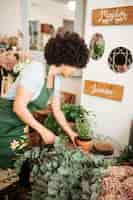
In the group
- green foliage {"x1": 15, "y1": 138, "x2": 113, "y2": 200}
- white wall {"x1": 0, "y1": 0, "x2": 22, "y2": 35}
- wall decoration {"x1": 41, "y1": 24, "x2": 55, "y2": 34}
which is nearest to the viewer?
green foliage {"x1": 15, "y1": 138, "x2": 113, "y2": 200}

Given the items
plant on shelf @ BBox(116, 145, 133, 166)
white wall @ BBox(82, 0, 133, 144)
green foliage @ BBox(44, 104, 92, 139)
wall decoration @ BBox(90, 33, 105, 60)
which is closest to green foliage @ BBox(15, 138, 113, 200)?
plant on shelf @ BBox(116, 145, 133, 166)

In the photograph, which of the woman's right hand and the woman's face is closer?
the woman's right hand

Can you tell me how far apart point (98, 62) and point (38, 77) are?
2.92 ft

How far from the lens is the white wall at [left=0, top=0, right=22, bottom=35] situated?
298cm

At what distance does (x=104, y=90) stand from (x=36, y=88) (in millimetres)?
885

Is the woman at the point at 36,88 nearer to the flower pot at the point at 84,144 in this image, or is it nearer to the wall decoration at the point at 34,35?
the flower pot at the point at 84,144

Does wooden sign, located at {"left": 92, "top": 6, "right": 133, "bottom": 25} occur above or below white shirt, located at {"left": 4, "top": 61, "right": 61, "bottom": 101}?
above

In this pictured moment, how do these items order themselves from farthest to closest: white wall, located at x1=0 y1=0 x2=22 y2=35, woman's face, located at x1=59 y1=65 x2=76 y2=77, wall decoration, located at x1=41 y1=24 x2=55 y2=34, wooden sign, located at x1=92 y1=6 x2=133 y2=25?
white wall, located at x1=0 y1=0 x2=22 y2=35 < wall decoration, located at x1=41 y1=24 x2=55 y2=34 < wooden sign, located at x1=92 y1=6 x2=133 y2=25 < woman's face, located at x1=59 y1=65 x2=76 y2=77

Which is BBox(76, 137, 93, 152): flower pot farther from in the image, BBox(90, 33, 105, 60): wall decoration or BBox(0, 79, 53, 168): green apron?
BBox(90, 33, 105, 60): wall decoration

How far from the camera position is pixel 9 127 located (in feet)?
4.16

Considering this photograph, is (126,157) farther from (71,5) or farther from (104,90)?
(71,5)

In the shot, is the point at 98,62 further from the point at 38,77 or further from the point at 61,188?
the point at 61,188

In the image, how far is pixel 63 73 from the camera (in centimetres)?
125

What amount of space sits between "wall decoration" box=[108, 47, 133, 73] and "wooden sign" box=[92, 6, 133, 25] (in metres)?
0.21
